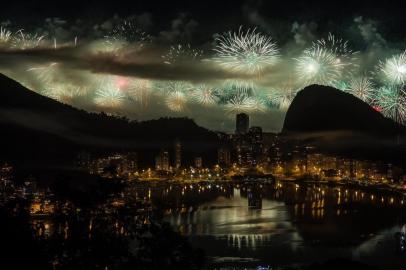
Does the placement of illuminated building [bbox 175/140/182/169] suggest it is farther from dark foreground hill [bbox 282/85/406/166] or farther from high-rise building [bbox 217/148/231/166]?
dark foreground hill [bbox 282/85/406/166]

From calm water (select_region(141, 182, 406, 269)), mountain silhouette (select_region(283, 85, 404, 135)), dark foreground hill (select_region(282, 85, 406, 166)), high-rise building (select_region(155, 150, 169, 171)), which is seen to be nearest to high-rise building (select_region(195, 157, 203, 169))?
high-rise building (select_region(155, 150, 169, 171))

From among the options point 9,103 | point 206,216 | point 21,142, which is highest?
point 9,103

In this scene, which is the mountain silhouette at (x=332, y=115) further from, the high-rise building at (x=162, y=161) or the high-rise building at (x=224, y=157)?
the high-rise building at (x=162, y=161)

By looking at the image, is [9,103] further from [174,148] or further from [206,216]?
[174,148]

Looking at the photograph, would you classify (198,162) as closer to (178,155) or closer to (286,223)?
(178,155)

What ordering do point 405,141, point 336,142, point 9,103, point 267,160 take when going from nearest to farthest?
1. point 9,103
2. point 405,141
3. point 267,160
4. point 336,142

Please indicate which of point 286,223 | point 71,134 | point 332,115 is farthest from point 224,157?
point 286,223

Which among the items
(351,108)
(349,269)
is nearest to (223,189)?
(351,108)
